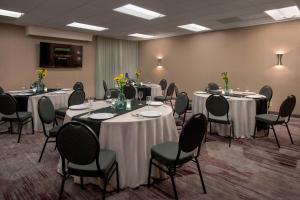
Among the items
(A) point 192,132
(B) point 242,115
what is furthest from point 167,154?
(B) point 242,115

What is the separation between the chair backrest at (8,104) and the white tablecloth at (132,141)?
1.87 metres

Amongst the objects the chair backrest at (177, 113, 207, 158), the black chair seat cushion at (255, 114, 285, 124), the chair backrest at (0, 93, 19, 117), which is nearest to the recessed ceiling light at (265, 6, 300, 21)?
the black chair seat cushion at (255, 114, 285, 124)

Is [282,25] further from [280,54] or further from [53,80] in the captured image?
[53,80]

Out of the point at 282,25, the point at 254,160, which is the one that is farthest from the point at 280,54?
the point at 254,160

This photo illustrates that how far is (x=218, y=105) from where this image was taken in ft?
13.0

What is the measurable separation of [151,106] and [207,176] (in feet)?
4.18

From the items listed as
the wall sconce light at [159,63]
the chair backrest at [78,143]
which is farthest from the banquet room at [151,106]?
the wall sconce light at [159,63]

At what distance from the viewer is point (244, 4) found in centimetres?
461

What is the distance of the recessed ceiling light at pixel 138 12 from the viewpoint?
5.06 metres

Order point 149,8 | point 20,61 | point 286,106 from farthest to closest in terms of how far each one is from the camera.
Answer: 1. point 20,61
2. point 149,8
3. point 286,106

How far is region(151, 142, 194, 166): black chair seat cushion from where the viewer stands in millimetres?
2211

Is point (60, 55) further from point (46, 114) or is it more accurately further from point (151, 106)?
point (151, 106)

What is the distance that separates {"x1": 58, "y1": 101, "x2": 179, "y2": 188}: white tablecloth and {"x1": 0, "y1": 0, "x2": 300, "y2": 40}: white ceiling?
2980 mm

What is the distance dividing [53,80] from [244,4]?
682 centimetres
